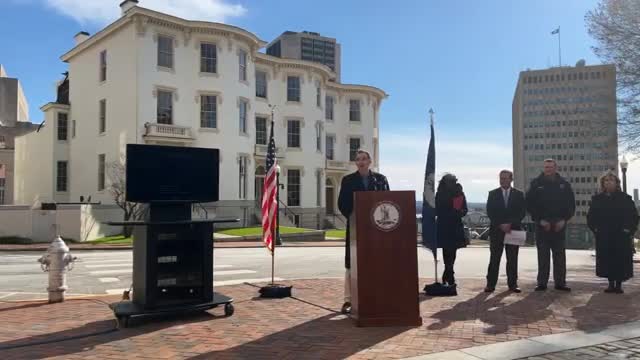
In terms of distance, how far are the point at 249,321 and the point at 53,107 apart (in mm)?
37721

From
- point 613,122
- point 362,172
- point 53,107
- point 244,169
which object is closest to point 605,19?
point 613,122

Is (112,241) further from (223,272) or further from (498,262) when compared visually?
(498,262)

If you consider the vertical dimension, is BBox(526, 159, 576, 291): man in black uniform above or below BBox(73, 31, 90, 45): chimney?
below

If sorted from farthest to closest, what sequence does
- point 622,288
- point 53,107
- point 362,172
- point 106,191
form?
point 53,107, point 106,191, point 622,288, point 362,172

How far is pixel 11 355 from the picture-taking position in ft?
18.4

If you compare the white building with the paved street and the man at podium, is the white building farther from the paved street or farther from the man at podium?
the man at podium

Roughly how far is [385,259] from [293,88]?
36.0 m

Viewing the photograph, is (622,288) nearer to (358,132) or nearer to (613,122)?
(613,122)

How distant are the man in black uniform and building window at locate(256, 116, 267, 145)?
102ft

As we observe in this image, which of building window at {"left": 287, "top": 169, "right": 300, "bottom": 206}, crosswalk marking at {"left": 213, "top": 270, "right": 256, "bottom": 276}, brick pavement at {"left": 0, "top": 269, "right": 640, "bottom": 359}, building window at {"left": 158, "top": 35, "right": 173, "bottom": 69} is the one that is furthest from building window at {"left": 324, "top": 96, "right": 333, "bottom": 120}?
brick pavement at {"left": 0, "top": 269, "right": 640, "bottom": 359}

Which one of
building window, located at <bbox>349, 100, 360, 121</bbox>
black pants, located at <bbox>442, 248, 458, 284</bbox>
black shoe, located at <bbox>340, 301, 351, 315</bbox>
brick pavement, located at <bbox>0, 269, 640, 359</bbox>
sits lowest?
brick pavement, located at <bbox>0, 269, 640, 359</bbox>

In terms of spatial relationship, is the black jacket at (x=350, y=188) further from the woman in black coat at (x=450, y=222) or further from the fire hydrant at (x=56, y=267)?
the fire hydrant at (x=56, y=267)

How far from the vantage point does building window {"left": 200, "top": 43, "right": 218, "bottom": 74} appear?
34.7m

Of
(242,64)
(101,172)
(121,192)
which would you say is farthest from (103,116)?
(242,64)
